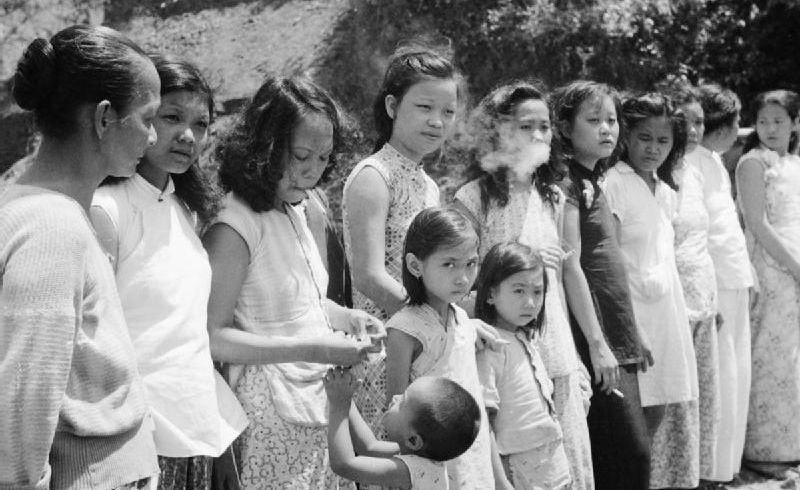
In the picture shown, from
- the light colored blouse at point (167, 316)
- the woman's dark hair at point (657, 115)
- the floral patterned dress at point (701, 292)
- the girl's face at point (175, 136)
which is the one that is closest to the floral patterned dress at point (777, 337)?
the floral patterned dress at point (701, 292)

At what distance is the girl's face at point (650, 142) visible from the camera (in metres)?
4.93

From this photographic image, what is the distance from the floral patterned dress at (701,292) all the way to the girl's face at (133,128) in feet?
11.6

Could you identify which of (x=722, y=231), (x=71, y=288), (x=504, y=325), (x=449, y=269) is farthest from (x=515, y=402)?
(x=722, y=231)

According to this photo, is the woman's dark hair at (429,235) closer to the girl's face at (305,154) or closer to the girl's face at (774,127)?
the girl's face at (305,154)

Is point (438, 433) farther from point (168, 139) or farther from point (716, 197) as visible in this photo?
point (716, 197)

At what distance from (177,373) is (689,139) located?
11.9 ft

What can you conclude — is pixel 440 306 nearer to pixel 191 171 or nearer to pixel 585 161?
pixel 191 171

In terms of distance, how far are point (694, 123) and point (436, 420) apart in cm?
313

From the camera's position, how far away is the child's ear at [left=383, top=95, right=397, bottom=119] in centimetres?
380

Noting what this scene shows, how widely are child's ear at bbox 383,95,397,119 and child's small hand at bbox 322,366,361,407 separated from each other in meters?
1.20

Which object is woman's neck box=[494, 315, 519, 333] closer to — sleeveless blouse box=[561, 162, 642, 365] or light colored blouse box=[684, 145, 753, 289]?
sleeveless blouse box=[561, 162, 642, 365]

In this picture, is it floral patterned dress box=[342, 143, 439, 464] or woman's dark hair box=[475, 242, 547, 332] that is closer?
floral patterned dress box=[342, 143, 439, 464]

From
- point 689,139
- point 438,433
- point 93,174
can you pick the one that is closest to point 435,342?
point 438,433

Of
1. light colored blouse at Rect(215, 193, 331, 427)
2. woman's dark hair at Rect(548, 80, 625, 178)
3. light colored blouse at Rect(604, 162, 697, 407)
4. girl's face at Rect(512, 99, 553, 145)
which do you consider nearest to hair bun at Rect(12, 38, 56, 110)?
light colored blouse at Rect(215, 193, 331, 427)
